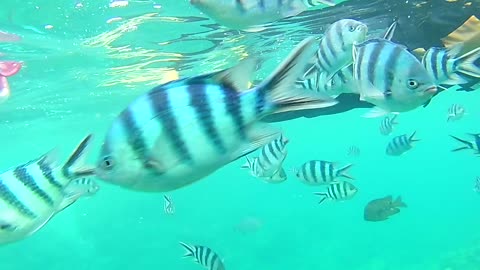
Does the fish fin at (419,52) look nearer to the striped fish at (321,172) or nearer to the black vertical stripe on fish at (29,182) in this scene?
the striped fish at (321,172)

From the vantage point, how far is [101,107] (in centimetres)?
3150

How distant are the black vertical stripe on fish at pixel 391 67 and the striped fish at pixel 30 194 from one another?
2.47 meters

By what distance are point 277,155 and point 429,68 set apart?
2.51 m

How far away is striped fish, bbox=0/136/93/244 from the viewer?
2.91 m

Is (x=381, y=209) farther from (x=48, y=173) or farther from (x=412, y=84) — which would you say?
(x=48, y=173)

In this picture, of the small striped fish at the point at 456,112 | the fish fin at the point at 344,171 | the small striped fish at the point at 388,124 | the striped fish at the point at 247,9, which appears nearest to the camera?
the striped fish at the point at 247,9

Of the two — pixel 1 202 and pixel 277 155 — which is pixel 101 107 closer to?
pixel 277 155

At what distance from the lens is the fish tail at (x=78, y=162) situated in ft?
8.65

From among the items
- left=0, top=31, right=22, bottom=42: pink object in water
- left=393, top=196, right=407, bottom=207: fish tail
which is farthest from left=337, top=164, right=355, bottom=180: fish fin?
left=0, top=31, right=22, bottom=42: pink object in water

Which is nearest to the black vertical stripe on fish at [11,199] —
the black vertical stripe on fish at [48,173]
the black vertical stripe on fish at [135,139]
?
the black vertical stripe on fish at [48,173]

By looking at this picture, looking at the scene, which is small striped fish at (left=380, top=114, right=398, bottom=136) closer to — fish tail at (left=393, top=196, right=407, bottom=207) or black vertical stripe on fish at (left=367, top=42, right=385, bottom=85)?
fish tail at (left=393, top=196, right=407, bottom=207)

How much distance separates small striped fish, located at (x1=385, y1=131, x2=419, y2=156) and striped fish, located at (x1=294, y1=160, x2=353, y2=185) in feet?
8.92

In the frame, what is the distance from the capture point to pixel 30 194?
2932mm

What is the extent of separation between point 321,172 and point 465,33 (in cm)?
531
